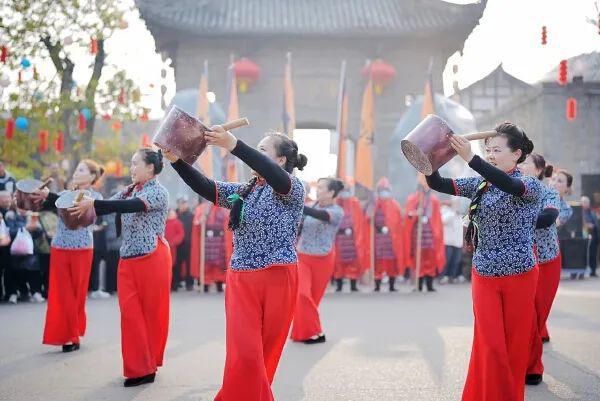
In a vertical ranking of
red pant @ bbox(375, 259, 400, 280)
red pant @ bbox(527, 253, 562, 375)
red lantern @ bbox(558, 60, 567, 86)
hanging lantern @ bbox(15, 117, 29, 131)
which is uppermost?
red lantern @ bbox(558, 60, 567, 86)

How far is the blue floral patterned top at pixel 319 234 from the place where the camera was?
7.61 m

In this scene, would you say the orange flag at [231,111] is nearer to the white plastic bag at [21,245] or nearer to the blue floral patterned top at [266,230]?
the white plastic bag at [21,245]

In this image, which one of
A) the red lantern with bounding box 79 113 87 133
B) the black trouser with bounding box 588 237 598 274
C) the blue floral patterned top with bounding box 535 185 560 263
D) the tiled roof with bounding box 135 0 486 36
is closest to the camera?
the blue floral patterned top with bounding box 535 185 560 263

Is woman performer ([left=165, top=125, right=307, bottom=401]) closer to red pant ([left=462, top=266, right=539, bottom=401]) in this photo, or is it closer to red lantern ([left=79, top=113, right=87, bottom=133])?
red pant ([left=462, top=266, right=539, bottom=401])

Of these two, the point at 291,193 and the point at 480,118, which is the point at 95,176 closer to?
the point at 291,193

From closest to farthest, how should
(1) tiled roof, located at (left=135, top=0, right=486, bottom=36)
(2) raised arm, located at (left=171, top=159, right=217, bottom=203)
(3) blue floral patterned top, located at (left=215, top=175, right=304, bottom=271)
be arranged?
(2) raised arm, located at (left=171, top=159, right=217, bottom=203) < (3) blue floral patterned top, located at (left=215, top=175, right=304, bottom=271) < (1) tiled roof, located at (left=135, top=0, right=486, bottom=36)

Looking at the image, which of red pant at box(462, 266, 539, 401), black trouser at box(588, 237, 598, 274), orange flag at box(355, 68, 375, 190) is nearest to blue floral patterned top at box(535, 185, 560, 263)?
red pant at box(462, 266, 539, 401)

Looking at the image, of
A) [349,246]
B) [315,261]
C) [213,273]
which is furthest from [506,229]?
[213,273]

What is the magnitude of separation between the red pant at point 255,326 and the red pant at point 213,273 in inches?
343

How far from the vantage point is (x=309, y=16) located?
80.8 feet

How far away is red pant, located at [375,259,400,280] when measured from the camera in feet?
42.3

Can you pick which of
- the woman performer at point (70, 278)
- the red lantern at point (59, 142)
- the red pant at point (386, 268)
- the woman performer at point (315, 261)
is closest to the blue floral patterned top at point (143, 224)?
the woman performer at point (70, 278)

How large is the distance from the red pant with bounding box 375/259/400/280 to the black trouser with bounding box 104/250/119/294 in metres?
4.38

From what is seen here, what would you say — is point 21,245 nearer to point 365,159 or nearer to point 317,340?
point 317,340
